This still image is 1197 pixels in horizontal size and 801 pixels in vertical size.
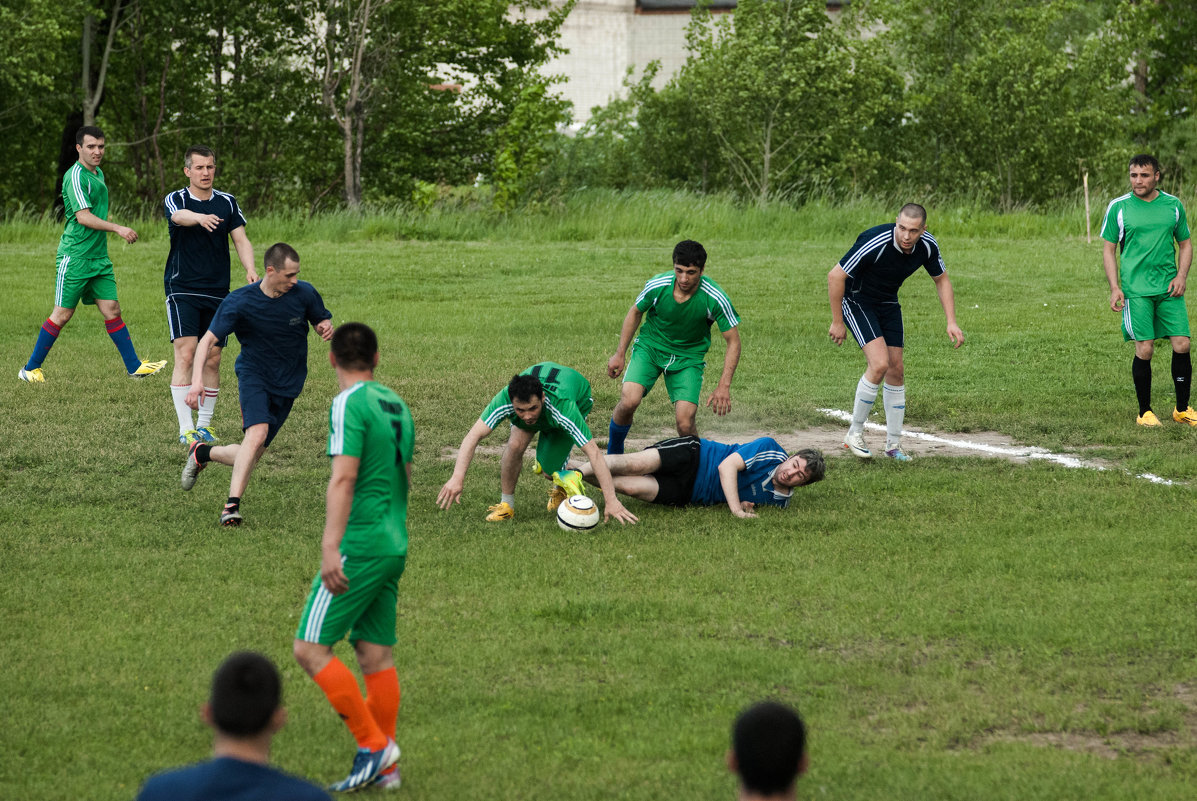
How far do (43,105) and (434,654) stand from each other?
30.8 m

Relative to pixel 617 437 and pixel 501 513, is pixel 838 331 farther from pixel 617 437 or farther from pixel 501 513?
pixel 501 513

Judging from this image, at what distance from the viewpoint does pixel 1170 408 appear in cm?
1227

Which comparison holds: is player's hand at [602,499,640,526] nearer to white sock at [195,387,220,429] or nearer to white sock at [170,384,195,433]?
white sock at [195,387,220,429]

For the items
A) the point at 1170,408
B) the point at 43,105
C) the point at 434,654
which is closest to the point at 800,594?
the point at 434,654

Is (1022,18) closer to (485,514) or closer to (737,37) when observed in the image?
(737,37)

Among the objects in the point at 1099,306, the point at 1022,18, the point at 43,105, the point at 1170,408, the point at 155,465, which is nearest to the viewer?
the point at 155,465

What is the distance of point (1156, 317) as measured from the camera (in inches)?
461

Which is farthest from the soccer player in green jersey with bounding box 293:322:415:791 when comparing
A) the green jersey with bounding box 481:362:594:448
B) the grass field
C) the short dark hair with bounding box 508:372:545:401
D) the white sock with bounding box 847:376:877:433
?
the white sock with bounding box 847:376:877:433

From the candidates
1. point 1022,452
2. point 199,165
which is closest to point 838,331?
point 1022,452

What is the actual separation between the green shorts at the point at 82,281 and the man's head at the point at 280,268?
4.91 meters

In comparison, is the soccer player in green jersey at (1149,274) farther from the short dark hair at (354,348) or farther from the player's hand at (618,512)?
the short dark hair at (354,348)

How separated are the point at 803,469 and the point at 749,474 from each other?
20.3 inches

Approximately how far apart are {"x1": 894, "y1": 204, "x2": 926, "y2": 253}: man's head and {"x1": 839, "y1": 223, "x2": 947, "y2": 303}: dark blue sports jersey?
0.11 metres

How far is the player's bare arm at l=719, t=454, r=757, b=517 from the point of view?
896cm
